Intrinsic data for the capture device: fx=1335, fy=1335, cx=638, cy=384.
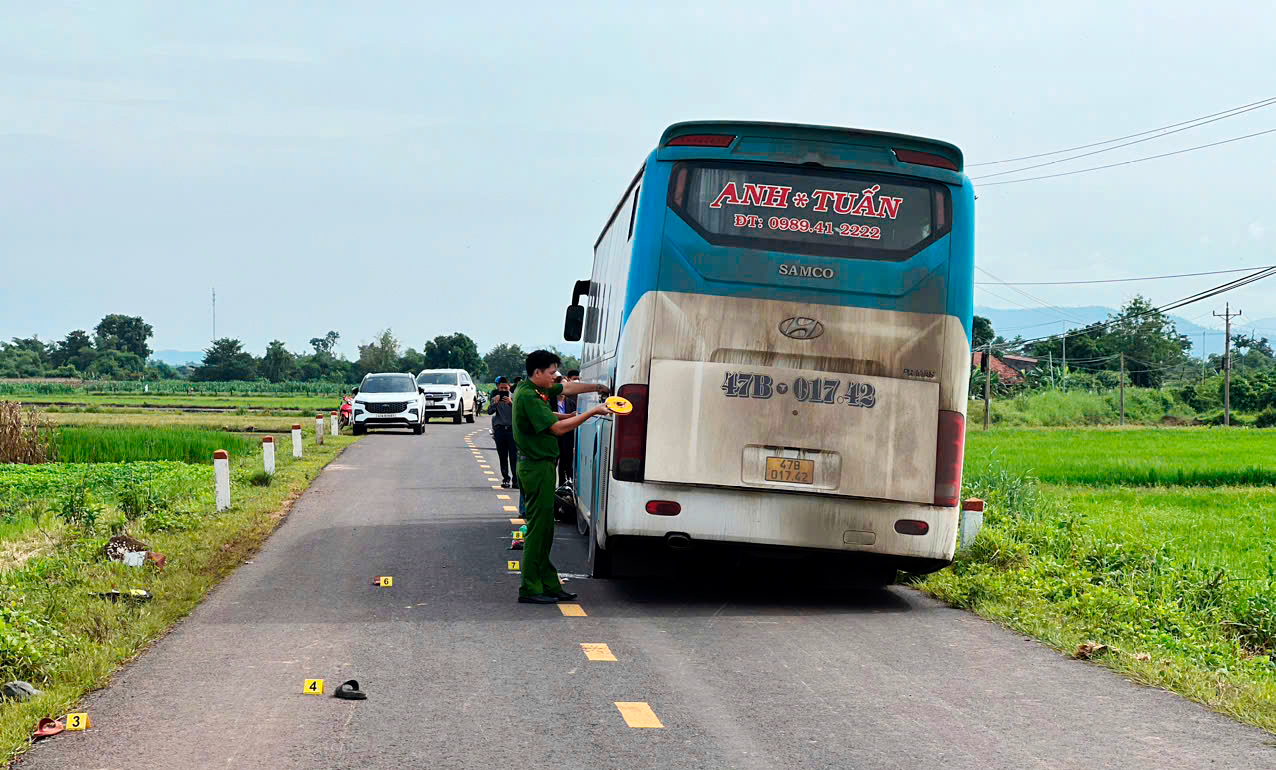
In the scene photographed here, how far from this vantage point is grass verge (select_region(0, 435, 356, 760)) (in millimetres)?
7262

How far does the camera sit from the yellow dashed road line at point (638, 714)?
6457mm

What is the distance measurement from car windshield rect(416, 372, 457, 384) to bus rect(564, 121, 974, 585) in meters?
38.7

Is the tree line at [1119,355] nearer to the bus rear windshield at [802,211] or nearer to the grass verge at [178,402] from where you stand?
the grass verge at [178,402]

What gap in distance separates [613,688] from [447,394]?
40.5 m

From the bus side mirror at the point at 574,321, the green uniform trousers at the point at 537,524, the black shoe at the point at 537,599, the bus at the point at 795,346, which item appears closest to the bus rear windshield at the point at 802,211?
the bus at the point at 795,346

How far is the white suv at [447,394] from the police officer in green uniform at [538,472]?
36.7 metres

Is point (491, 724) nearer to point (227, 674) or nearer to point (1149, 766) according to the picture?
point (227, 674)

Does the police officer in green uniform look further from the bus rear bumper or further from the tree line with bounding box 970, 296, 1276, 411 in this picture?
the tree line with bounding box 970, 296, 1276, 411

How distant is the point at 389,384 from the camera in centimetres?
4012

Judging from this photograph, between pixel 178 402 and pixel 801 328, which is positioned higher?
pixel 801 328

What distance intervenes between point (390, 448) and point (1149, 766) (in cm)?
2720

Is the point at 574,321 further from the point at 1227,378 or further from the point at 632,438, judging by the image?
the point at 1227,378

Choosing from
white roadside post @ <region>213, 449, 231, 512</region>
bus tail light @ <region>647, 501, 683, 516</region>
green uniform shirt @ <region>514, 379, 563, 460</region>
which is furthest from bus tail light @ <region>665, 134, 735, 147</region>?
white roadside post @ <region>213, 449, 231, 512</region>

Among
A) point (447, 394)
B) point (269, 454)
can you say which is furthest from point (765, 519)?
point (447, 394)
